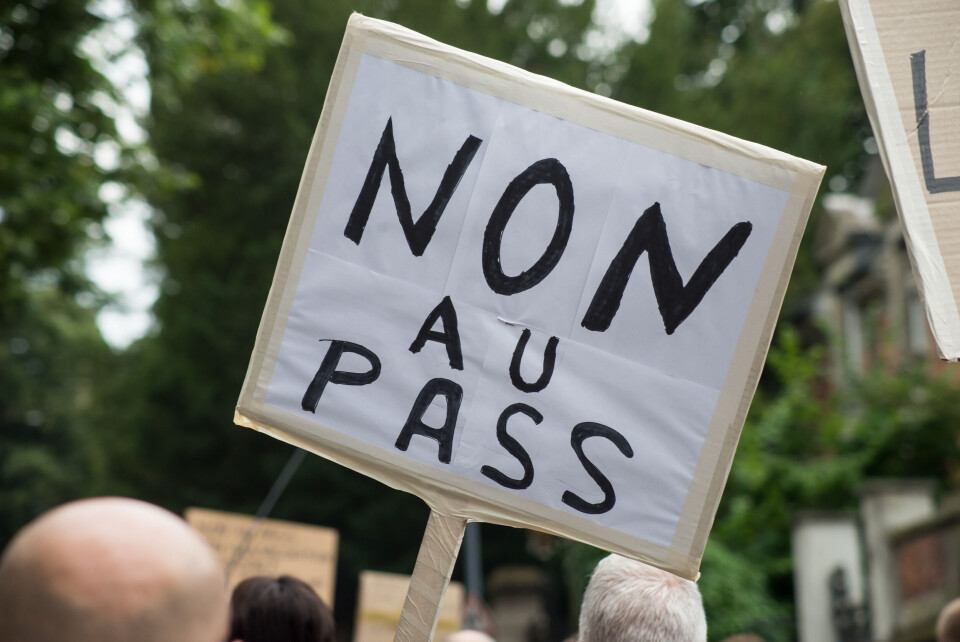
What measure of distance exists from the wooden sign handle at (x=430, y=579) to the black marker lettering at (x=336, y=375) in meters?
0.40

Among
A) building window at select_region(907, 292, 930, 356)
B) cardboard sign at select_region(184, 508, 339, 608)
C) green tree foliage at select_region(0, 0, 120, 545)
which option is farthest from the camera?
building window at select_region(907, 292, 930, 356)

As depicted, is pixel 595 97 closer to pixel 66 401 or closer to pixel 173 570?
pixel 173 570

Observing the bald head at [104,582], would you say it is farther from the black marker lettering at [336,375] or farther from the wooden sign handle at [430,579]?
the black marker lettering at [336,375]

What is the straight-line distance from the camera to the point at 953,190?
2.87m

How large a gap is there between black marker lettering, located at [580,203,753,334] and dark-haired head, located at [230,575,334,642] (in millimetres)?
1026

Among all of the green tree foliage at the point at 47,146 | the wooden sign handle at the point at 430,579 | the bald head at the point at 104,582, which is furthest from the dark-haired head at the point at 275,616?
the green tree foliage at the point at 47,146

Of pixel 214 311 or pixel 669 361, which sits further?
pixel 214 311

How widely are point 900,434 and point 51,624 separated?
13.2m

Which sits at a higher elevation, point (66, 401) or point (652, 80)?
point (652, 80)

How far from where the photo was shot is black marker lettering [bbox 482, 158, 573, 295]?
2910 millimetres

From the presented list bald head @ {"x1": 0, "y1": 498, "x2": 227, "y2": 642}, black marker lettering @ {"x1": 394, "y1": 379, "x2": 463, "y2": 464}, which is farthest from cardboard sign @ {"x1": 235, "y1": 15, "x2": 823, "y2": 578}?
bald head @ {"x1": 0, "y1": 498, "x2": 227, "y2": 642}

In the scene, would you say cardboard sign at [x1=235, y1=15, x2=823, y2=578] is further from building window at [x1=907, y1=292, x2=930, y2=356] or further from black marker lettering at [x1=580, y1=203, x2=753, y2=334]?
building window at [x1=907, y1=292, x2=930, y2=356]

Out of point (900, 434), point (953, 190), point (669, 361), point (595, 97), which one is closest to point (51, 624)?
point (669, 361)

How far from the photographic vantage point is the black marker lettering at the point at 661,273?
2883 millimetres
